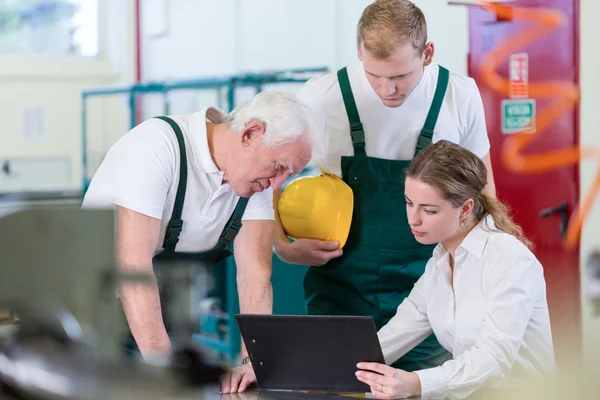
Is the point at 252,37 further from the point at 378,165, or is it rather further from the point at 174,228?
the point at 174,228

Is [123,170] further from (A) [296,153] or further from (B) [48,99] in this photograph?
(B) [48,99]

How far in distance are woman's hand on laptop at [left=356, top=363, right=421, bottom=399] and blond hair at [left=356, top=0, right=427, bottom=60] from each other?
761 mm

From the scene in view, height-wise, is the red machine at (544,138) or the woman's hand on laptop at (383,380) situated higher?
the red machine at (544,138)

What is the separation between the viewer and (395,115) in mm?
2225

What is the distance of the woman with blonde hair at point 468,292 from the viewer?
1711 mm

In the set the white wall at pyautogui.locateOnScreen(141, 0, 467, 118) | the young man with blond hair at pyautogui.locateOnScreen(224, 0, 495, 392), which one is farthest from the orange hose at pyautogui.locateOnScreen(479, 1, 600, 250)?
the young man with blond hair at pyautogui.locateOnScreen(224, 0, 495, 392)

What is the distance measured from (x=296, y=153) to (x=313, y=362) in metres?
0.48

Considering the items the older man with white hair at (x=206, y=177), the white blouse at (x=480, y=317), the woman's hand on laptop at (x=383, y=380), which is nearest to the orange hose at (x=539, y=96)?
the white blouse at (x=480, y=317)

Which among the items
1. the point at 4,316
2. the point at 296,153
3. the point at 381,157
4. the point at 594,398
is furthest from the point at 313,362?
the point at 4,316

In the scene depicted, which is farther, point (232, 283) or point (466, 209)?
point (232, 283)

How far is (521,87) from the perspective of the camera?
136 inches

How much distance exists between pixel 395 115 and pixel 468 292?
55 cm

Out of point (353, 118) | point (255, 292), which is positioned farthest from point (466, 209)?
point (255, 292)

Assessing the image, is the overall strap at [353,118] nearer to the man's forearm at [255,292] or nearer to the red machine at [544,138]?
the man's forearm at [255,292]
